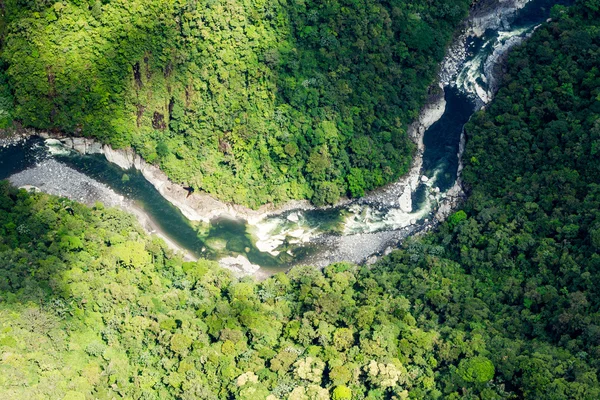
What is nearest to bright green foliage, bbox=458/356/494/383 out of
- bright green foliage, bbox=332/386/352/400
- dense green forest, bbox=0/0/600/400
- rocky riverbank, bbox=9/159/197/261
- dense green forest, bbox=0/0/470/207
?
dense green forest, bbox=0/0/600/400

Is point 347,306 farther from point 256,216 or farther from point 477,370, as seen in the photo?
point 256,216

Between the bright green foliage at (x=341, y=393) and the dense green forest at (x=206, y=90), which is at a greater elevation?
the dense green forest at (x=206, y=90)

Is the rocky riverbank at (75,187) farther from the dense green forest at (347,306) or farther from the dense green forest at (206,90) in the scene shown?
the dense green forest at (347,306)

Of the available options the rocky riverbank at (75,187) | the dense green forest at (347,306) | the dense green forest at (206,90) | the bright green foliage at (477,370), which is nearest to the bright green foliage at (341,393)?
the dense green forest at (347,306)

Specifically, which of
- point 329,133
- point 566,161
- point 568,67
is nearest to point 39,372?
point 329,133

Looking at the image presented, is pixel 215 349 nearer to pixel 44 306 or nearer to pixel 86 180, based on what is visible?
pixel 44 306

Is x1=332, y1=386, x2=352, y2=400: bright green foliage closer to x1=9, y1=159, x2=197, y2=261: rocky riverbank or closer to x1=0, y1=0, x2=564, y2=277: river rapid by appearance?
x1=0, y1=0, x2=564, y2=277: river rapid
